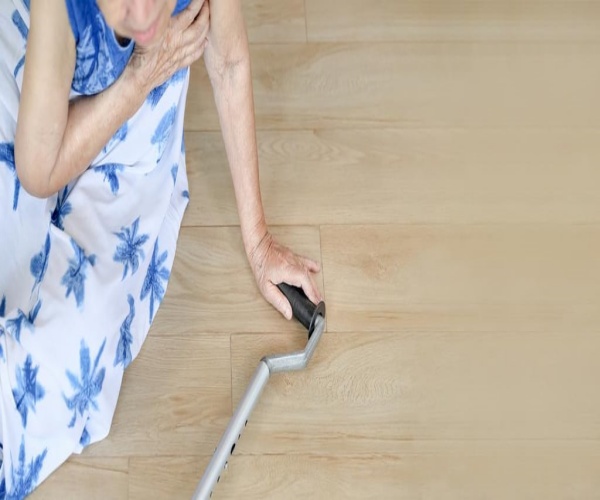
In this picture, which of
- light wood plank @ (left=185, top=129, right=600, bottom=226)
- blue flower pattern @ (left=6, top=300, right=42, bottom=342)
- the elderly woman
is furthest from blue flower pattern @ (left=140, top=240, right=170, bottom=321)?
blue flower pattern @ (left=6, top=300, right=42, bottom=342)

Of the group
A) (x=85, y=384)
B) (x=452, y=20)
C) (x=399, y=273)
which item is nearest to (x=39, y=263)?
(x=85, y=384)

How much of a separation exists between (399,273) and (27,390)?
2.13 ft

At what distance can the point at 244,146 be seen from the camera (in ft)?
4.16

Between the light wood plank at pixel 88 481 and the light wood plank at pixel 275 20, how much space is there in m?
0.87

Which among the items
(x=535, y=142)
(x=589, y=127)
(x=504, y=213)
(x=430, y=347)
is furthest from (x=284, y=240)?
(x=589, y=127)

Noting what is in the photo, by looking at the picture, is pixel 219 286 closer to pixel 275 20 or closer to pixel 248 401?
pixel 248 401

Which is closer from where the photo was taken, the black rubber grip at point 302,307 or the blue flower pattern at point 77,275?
the blue flower pattern at point 77,275

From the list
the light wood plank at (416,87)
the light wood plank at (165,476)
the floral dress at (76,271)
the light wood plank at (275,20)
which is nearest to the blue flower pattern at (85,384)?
the floral dress at (76,271)

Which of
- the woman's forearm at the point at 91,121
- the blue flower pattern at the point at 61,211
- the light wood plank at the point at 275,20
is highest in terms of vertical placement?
the woman's forearm at the point at 91,121

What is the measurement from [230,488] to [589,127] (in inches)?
38.6

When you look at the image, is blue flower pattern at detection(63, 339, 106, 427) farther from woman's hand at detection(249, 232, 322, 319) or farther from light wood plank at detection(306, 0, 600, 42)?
light wood plank at detection(306, 0, 600, 42)

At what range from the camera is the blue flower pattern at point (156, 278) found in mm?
1317

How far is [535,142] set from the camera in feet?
5.22

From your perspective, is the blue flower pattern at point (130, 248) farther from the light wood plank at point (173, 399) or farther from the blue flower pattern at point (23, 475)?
the blue flower pattern at point (23, 475)
